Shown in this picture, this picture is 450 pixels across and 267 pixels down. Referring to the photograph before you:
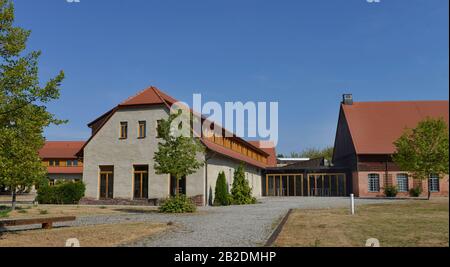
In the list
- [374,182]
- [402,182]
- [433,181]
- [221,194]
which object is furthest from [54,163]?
[433,181]

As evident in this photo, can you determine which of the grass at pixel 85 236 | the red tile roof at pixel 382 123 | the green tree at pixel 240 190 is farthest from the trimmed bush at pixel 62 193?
the red tile roof at pixel 382 123

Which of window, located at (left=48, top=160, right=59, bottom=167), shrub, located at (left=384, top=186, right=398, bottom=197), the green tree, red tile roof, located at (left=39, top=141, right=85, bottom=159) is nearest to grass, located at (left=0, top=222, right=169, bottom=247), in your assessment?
the green tree

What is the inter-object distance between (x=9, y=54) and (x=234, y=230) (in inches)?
301

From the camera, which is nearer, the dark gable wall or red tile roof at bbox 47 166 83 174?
the dark gable wall

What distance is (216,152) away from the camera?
2631 cm

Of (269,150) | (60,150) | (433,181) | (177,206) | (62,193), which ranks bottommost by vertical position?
(177,206)

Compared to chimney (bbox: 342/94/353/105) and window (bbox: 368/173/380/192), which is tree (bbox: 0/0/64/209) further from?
chimney (bbox: 342/94/353/105)

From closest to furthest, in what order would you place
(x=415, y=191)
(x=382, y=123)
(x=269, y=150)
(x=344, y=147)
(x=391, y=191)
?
(x=415, y=191)
(x=391, y=191)
(x=382, y=123)
(x=344, y=147)
(x=269, y=150)

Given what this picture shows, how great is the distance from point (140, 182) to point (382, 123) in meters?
22.9

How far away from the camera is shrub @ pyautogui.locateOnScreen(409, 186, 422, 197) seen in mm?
34844

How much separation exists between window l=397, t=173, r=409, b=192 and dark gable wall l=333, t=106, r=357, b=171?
3.82 metres

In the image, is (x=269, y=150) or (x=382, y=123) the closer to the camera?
(x=382, y=123)

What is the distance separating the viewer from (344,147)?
4338 centimetres

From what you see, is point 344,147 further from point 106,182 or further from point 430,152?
point 430,152
